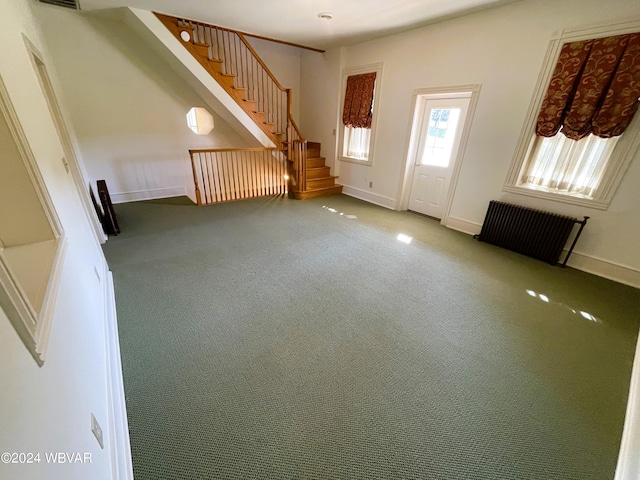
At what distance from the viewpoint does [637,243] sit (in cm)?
281

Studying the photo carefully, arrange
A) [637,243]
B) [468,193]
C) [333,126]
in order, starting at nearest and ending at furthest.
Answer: [637,243] → [468,193] → [333,126]

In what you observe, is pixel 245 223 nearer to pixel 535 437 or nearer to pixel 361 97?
pixel 361 97

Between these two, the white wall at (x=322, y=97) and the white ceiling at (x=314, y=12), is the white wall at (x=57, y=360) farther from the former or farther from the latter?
the white wall at (x=322, y=97)

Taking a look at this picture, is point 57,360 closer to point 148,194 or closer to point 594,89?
point 594,89

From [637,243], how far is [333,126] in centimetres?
501

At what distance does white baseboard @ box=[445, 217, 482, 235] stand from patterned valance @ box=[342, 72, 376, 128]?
93.4 inches

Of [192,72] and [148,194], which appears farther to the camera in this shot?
[148,194]

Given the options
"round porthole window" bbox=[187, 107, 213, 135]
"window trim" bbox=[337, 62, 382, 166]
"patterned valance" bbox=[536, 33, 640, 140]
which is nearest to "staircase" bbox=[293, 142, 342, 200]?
"window trim" bbox=[337, 62, 382, 166]

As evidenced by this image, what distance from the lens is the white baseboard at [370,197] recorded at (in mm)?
5172

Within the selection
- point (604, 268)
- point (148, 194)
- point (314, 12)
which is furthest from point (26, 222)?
point (604, 268)

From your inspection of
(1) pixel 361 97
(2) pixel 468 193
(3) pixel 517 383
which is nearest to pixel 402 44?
(1) pixel 361 97

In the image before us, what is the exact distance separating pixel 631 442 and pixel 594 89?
3205mm

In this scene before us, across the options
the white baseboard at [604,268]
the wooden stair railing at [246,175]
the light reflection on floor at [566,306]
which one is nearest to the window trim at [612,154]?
the white baseboard at [604,268]

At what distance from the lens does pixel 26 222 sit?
1.35 metres
